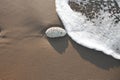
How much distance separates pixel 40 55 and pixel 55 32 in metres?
0.26

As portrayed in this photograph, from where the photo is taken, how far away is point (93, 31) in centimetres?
243

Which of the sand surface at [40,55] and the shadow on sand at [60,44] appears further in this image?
the shadow on sand at [60,44]

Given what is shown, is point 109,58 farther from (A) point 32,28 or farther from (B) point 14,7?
(B) point 14,7

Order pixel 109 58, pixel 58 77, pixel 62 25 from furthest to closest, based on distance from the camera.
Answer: pixel 62 25, pixel 109 58, pixel 58 77

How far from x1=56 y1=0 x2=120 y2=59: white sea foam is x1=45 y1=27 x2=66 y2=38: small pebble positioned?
6 cm

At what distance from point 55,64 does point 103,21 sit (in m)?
0.65

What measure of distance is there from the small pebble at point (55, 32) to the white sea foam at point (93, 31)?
62mm

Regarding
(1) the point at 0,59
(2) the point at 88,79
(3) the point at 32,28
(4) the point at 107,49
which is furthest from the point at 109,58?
(1) the point at 0,59

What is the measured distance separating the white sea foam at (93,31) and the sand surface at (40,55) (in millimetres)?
54

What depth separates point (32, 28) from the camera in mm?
Answer: 2393

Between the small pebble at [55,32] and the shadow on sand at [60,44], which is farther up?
the small pebble at [55,32]

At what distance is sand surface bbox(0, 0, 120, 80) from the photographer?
2.15 meters

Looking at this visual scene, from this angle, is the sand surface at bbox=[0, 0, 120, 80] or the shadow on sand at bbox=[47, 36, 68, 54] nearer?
the sand surface at bbox=[0, 0, 120, 80]

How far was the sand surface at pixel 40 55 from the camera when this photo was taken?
2.15 m
